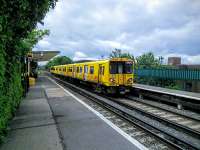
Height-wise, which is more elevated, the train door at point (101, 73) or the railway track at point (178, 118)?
the train door at point (101, 73)

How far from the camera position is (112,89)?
20.8 m

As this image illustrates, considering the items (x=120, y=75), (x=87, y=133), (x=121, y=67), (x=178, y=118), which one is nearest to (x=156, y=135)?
(x=87, y=133)

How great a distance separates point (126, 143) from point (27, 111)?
706 centimetres

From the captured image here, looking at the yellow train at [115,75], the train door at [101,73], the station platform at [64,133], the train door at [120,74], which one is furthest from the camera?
the train door at [101,73]

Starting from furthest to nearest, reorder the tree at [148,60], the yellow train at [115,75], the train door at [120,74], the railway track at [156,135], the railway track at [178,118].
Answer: the tree at [148,60] → the train door at [120,74] → the yellow train at [115,75] → the railway track at [178,118] → the railway track at [156,135]

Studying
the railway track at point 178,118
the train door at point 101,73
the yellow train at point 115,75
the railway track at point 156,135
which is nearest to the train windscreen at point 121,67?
the yellow train at point 115,75

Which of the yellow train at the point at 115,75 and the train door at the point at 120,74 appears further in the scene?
the train door at the point at 120,74

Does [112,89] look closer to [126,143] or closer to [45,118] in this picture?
[45,118]

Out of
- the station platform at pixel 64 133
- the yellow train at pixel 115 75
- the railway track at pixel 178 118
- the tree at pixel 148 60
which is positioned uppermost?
the tree at pixel 148 60

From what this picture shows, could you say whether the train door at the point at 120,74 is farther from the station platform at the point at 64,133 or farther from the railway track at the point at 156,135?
the railway track at the point at 156,135

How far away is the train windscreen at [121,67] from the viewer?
20.6m

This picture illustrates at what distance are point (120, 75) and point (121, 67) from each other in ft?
1.95

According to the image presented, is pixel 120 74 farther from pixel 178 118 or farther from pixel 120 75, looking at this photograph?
pixel 178 118

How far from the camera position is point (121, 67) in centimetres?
2095
